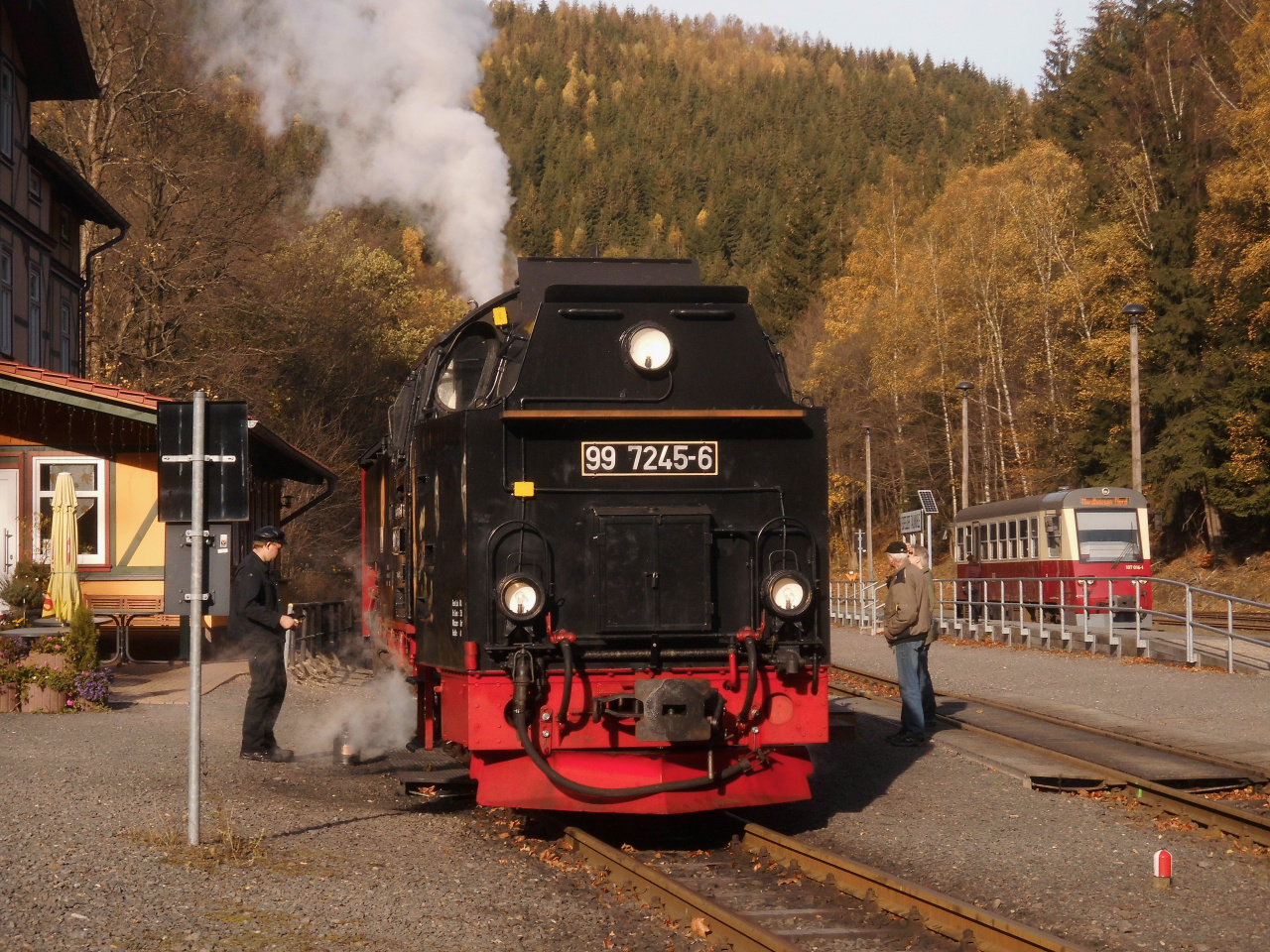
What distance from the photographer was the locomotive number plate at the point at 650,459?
8086 mm

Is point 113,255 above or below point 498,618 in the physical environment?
above

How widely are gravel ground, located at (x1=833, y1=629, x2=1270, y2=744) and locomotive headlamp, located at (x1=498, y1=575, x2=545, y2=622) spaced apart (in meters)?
7.41

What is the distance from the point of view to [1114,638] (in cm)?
2158

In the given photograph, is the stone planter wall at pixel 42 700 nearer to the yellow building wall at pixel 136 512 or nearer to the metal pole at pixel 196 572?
the yellow building wall at pixel 136 512

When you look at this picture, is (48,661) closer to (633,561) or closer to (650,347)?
(633,561)

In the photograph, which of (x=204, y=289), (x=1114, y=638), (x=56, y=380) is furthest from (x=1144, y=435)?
(x=56, y=380)

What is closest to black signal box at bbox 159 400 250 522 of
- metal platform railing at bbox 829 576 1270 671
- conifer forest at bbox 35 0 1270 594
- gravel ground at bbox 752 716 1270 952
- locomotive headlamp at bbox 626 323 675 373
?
locomotive headlamp at bbox 626 323 675 373

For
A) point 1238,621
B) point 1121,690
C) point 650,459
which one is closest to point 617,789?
point 650,459

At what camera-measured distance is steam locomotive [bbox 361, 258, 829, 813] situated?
25.6ft

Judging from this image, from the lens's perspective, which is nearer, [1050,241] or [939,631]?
[939,631]

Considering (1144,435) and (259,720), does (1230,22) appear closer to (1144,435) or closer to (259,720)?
(1144,435)

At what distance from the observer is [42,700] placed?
1437cm

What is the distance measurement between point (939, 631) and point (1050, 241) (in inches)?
858

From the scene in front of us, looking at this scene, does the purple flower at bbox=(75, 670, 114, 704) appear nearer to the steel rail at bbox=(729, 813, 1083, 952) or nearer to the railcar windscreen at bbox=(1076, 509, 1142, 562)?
the steel rail at bbox=(729, 813, 1083, 952)
